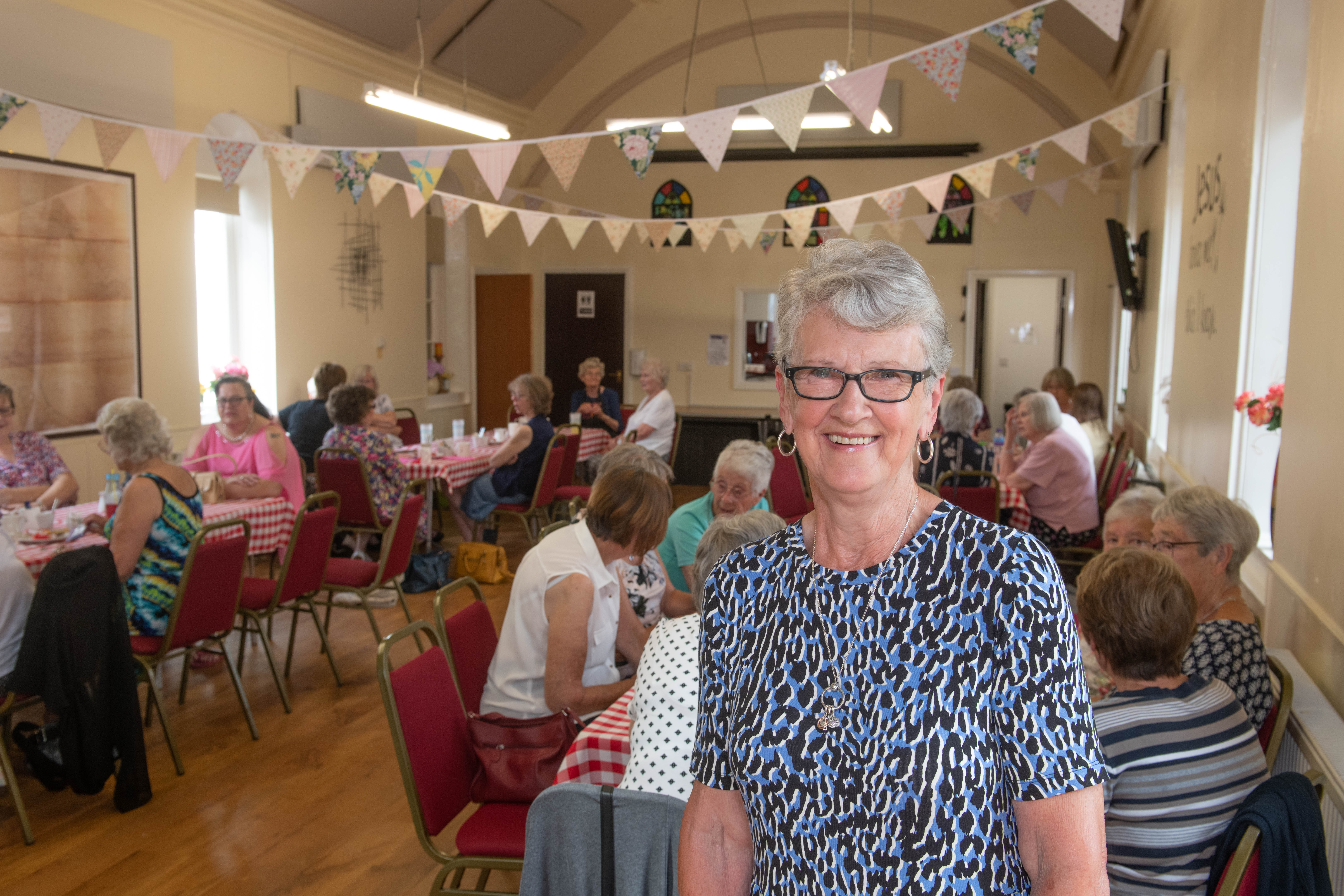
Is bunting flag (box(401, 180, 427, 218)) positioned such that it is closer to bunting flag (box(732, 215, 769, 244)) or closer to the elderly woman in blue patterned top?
bunting flag (box(732, 215, 769, 244))

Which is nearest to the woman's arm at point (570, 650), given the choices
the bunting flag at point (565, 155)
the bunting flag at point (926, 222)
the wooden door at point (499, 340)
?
the bunting flag at point (565, 155)

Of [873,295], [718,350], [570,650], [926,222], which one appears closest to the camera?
[873,295]

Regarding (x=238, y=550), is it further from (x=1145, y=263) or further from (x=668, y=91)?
(x=668, y=91)

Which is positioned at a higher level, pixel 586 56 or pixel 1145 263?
pixel 586 56

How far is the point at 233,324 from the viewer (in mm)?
8031

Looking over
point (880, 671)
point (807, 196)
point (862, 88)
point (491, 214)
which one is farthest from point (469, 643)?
point (807, 196)

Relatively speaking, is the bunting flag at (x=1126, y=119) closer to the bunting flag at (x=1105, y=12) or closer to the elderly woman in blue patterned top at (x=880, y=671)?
the bunting flag at (x=1105, y=12)

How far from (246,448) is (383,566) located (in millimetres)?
1339

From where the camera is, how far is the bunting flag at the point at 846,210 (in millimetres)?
7031

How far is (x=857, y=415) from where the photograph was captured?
111 centimetres

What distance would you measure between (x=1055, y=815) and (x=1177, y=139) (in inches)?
249

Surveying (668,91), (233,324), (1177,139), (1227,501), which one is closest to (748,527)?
(1227,501)

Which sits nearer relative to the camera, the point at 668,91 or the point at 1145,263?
the point at 1145,263

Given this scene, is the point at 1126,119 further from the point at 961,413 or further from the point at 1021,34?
the point at 1021,34
